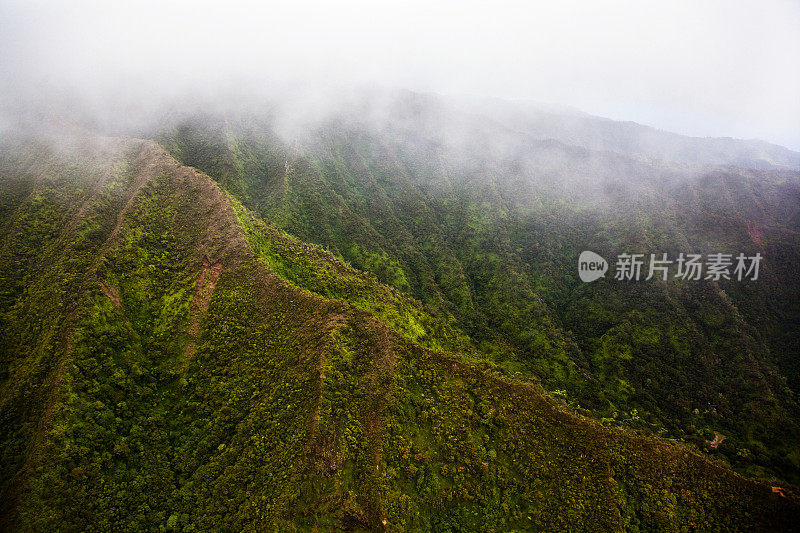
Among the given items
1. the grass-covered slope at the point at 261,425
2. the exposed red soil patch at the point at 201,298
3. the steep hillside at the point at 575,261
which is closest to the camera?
the grass-covered slope at the point at 261,425

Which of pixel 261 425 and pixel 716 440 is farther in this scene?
pixel 716 440

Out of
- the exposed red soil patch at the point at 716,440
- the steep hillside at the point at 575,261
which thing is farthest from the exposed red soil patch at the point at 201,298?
the exposed red soil patch at the point at 716,440

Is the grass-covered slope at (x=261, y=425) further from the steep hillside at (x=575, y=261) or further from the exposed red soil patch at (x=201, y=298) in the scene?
the steep hillside at (x=575, y=261)

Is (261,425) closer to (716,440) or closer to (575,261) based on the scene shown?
(716,440)

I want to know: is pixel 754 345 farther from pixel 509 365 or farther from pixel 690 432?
pixel 509 365

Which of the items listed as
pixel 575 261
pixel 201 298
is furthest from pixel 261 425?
pixel 575 261

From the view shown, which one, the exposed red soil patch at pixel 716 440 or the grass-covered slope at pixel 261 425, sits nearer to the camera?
the grass-covered slope at pixel 261 425

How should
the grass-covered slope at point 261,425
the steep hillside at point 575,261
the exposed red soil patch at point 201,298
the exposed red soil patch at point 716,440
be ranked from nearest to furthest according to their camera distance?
the grass-covered slope at point 261,425
the exposed red soil patch at point 201,298
the exposed red soil patch at point 716,440
the steep hillside at point 575,261

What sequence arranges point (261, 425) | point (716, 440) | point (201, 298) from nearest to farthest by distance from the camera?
point (261, 425) < point (201, 298) < point (716, 440)
